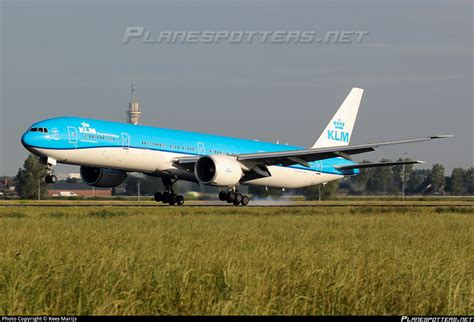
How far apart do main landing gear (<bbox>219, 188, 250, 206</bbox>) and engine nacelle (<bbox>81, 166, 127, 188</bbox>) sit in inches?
245

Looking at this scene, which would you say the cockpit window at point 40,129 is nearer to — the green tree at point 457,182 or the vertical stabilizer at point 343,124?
the vertical stabilizer at point 343,124

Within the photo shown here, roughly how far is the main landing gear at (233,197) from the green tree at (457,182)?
7097 cm

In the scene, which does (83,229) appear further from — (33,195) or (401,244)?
(33,195)

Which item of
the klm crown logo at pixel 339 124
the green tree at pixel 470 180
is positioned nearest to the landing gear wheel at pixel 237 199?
the klm crown logo at pixel 339 124

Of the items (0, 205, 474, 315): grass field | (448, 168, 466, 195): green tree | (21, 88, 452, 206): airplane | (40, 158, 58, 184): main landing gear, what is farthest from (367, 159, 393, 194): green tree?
(0, 205, 474, 315): grass field

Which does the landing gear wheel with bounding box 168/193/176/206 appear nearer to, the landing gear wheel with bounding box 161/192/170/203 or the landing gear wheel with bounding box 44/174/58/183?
the landing gear wheel with bounding box 161/192/170/203

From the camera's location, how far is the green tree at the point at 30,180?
279ft

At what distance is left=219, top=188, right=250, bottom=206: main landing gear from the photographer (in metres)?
45.7

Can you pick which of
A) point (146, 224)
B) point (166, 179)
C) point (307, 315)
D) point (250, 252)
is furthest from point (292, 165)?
point (307, 315)

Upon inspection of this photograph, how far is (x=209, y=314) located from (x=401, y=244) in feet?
32.6

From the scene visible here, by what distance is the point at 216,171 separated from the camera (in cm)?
4159

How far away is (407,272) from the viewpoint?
11.5m

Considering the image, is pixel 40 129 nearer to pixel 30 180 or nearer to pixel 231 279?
pixel 231 279

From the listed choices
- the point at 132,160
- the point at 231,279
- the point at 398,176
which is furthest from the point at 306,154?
the point at 398,176
